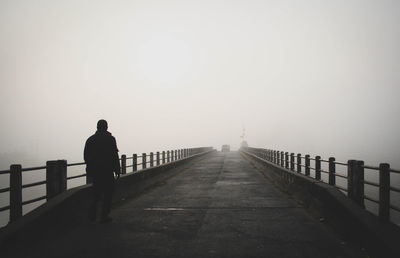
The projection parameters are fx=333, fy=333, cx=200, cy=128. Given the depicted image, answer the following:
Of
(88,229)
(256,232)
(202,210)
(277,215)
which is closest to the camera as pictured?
(256,232)

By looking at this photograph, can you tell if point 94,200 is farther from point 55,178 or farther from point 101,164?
point 55,178

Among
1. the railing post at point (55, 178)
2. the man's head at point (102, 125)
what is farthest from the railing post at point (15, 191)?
the man's head at point (102, 125)

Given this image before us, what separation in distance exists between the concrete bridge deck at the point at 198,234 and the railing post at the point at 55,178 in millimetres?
1230

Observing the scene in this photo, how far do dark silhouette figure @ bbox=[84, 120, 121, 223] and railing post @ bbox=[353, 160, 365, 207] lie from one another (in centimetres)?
540

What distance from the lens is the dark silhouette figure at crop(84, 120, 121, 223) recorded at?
7.48 m

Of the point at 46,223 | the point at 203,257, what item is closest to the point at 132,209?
the point at 46,223

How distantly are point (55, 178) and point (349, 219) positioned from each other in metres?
6.53

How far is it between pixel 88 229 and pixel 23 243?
139 cm

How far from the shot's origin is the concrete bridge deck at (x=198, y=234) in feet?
17.6

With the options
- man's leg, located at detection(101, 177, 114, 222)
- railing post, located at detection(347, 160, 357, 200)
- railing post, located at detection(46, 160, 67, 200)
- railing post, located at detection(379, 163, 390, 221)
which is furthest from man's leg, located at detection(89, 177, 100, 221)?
railing post, located at detection(379, 163, 390, 221)

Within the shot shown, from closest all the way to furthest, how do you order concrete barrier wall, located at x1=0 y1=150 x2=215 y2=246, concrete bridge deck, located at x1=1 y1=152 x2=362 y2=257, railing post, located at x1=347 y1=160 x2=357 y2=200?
concrete bridge deck, located at x1=1 y1=152 x2=362 y2=257
concrete barrier wall, located at x1=0 y1=150 x2=215 y2=246
railing post, located at x1=347 y1=160 x2=357 y2=200

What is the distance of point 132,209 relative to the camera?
9.01 meters

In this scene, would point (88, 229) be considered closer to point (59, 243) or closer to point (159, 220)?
point (59, 243)

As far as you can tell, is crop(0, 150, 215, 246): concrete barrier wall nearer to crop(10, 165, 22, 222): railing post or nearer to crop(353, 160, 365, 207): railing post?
crop(10, 165, 22, 222): railing post
